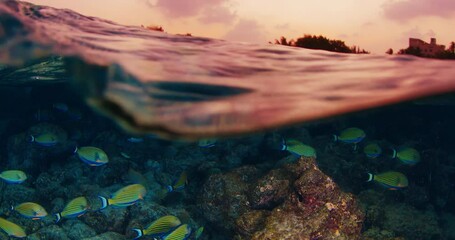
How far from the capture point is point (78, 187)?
35.7ft

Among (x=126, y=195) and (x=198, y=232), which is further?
(x=198, y=232)

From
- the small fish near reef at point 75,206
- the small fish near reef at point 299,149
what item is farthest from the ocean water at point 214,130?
the small fish near reef at point 75,206

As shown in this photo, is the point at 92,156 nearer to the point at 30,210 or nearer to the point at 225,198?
the point at 30,210

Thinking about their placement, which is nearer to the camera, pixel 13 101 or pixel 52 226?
pixel 52 226

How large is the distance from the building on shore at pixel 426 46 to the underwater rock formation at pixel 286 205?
759cm

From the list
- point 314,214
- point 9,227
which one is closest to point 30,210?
point 9,227

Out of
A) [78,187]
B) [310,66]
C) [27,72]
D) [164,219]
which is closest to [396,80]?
[310,66]

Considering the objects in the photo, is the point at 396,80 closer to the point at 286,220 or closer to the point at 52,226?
the point at 286,220

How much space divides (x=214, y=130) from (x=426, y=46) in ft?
43.5

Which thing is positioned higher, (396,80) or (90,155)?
(396,80)

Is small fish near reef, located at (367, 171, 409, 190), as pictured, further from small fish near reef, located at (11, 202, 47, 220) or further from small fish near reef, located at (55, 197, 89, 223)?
small fish near reef, located at (11, 202, 47, 220)

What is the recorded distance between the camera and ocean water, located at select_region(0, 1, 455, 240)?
9.57 feet

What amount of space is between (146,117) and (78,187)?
949cm

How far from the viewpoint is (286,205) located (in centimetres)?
788
